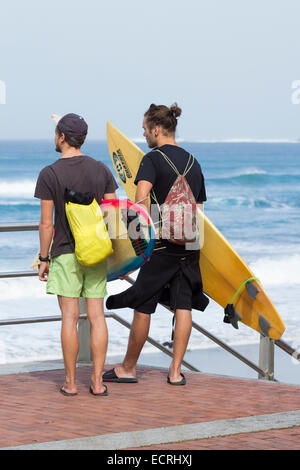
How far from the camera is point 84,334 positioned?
18.3ft

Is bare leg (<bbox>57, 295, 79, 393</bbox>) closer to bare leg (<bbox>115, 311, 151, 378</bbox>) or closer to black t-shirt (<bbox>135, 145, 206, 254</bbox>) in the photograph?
bare leg (<bbox>115, 311, 151, 378</bbox>)

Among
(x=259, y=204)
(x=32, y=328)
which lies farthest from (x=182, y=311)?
(x=259, y=204)

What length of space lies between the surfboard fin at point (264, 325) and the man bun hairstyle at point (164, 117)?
1445 mm

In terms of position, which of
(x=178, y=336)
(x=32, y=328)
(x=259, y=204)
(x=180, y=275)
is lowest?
(x=259, y=204)

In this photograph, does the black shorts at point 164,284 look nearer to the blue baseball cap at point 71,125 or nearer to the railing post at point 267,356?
the railing post at point 267,356

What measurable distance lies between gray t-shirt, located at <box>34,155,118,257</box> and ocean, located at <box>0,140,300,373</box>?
2.79 ft

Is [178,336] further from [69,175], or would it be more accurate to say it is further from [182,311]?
[69,175]

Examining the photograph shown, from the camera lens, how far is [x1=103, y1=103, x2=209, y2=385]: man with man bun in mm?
4812

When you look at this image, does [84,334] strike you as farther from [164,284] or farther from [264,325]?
[264,325]

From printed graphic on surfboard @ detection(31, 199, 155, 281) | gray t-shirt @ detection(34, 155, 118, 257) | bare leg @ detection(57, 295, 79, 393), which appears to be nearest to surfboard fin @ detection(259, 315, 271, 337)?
printed graphic on surfboard @ detection(31, 199, 155, 281)

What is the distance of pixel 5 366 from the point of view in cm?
549

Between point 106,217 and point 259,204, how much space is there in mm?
34480

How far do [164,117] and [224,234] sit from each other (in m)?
27.2

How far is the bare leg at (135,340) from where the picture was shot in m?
4.93
